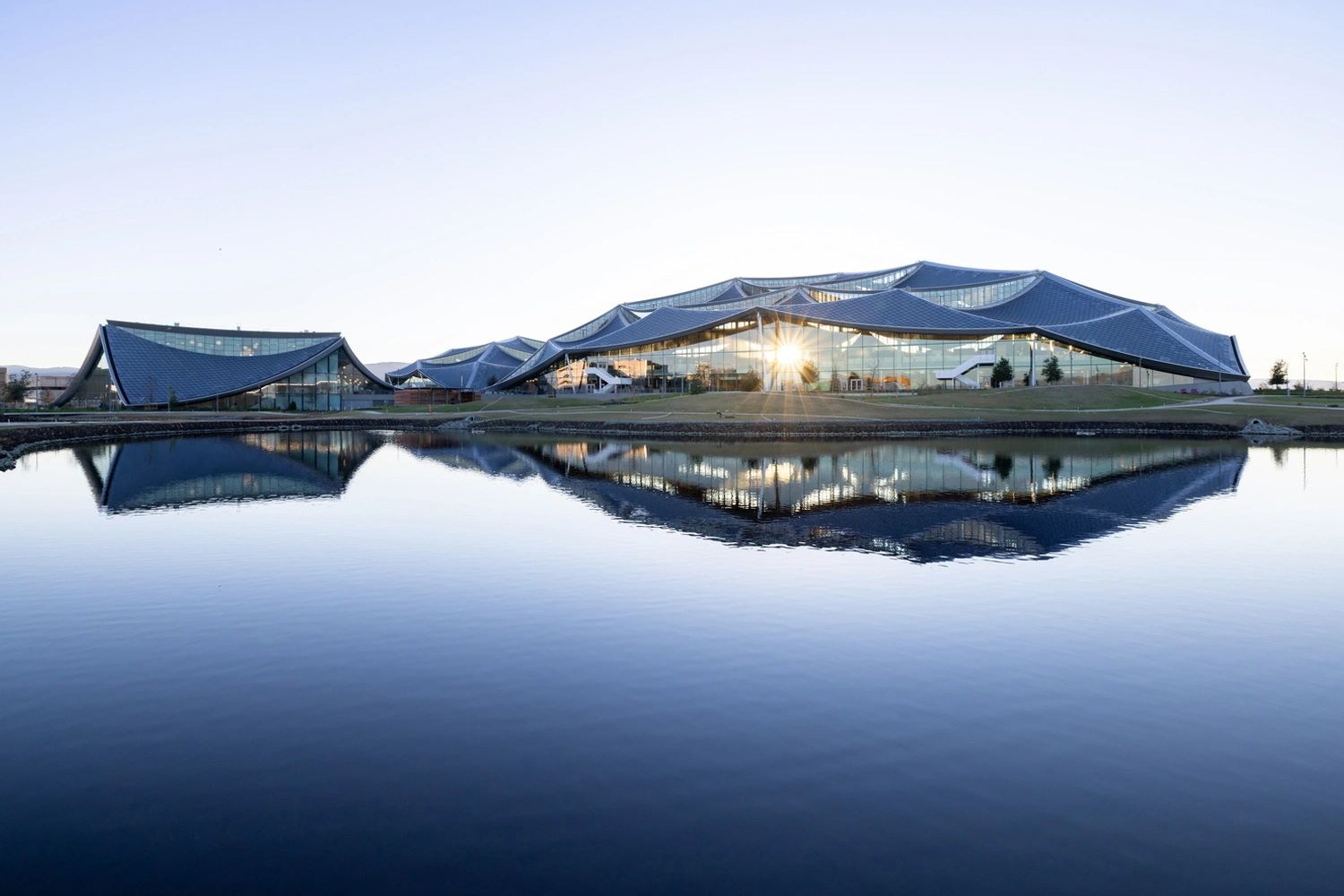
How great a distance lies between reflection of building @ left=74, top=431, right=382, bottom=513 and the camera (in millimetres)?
30281

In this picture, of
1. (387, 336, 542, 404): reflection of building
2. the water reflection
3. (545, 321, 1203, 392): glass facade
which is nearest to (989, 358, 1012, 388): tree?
(545, 321, 1203, 392): glass facade

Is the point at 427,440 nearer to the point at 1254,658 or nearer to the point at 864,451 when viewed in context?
the point at 864,451

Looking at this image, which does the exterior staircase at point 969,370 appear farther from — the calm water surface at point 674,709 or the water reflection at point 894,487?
A: the calm water surface at point 674,709

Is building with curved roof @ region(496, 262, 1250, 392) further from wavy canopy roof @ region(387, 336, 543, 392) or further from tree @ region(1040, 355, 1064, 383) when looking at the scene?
wavy canopy roof @ region(387, 336, 543, 392)

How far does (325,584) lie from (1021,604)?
13127mm

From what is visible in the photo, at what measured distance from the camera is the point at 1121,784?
26.2 ft

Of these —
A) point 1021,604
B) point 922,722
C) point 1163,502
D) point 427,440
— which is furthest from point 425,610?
point 427,440

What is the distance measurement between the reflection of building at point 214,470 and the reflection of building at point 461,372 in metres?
67.2

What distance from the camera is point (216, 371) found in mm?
107250

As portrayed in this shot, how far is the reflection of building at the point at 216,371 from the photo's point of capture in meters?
100

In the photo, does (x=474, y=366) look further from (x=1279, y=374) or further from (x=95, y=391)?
(x=1279, y=374)

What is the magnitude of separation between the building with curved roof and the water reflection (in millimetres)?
30189

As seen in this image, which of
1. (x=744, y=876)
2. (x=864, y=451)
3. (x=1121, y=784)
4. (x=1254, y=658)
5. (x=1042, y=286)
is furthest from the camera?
(x=1042, y=286)

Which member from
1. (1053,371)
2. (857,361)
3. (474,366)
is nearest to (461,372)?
(474,366)
